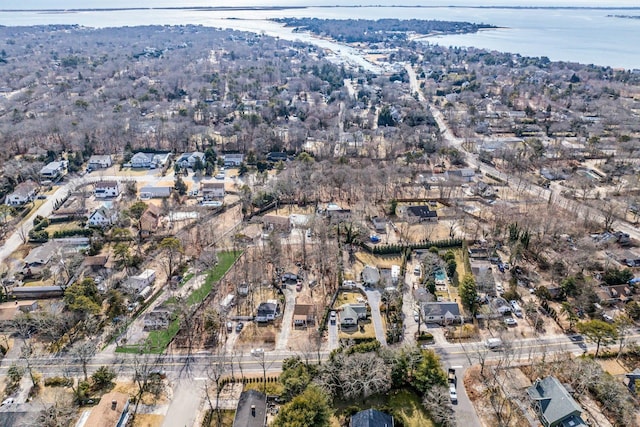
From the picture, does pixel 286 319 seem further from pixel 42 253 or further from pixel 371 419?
pixel 42 253

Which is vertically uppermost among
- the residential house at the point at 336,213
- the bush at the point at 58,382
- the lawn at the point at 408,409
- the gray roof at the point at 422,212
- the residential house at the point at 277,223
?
the gray roof at the point at 422,212

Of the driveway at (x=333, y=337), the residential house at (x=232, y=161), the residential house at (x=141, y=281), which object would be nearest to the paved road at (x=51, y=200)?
the residential house at (x=232, y=161)

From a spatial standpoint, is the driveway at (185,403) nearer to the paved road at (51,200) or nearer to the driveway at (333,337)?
the driveway at (333,337)

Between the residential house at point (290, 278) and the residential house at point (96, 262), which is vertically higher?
the residential house at point (96, 262)

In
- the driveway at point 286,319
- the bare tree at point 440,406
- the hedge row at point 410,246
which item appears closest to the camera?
the bare tree at point 440,406

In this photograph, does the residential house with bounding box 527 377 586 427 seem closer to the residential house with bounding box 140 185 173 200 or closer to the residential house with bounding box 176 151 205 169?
the residential house with bounding box 140 185 173 200

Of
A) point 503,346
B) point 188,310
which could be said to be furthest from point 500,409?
point 188,310
